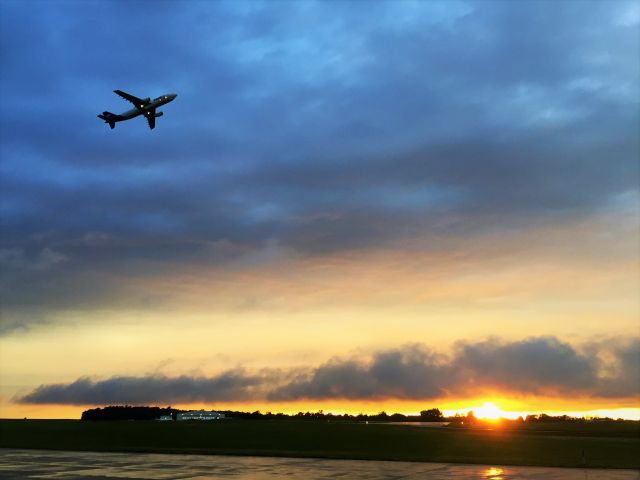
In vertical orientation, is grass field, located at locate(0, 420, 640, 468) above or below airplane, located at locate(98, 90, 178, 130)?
below

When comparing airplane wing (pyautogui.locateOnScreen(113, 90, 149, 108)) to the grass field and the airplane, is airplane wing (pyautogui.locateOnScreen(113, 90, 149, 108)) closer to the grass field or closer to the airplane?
the airplane

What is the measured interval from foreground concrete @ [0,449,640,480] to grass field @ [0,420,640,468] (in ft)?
18.5

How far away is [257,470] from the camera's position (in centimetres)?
4531

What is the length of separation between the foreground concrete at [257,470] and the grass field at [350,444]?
5640mm

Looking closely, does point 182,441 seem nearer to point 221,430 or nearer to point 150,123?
point 221,430

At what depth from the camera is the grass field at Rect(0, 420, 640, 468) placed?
184 feet

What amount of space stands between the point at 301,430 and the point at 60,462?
4936 cm

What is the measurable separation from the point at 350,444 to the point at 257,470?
30107mm

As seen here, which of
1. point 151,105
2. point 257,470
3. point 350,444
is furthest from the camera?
point 350,444

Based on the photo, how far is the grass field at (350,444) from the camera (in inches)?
2210

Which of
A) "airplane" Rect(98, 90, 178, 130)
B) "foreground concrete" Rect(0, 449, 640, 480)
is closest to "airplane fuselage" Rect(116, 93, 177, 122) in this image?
"airplane" Rect(98, 90, 178, 130)

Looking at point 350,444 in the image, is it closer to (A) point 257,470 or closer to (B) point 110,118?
(A) point 257,470

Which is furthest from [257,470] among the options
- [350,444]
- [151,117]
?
[151,117]

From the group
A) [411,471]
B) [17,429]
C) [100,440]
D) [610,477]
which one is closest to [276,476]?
[411,471]
